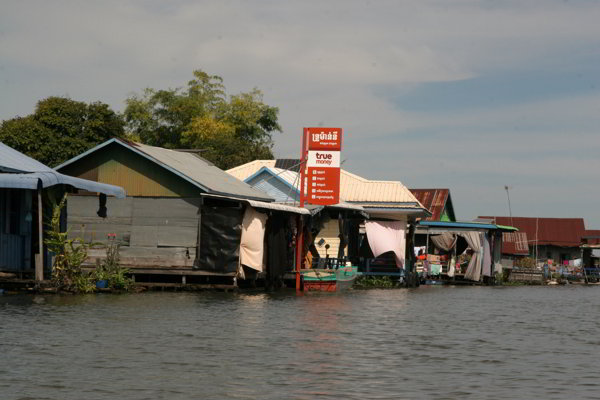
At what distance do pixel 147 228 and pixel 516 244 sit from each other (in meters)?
52.8

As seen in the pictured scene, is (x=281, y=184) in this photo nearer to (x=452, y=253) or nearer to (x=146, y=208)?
(x=146, y=208)

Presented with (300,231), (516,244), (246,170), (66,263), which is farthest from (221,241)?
(516,244)

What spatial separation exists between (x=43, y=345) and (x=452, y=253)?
38.2 metres

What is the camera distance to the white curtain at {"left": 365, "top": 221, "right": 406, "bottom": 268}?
4331 centimetres

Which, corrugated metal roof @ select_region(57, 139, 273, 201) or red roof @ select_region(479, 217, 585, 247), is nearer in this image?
corrugated metal roof @ select_region(57, 139, 273, 201)

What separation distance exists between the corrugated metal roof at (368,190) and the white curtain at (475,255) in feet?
12.8

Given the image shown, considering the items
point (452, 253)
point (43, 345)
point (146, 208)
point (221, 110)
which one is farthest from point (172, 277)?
point (221, 110)

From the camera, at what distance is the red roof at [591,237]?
8131 centimetres

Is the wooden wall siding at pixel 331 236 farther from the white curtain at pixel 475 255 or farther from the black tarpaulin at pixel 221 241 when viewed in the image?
the white curtain at pixel 475 255

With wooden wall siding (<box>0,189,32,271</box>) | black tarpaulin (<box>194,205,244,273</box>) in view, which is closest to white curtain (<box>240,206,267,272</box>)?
black tarpaulin (<box>194,205,244,273</box>)

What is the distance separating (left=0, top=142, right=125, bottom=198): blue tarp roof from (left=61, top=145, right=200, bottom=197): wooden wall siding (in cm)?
405

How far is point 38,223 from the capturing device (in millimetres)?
27625

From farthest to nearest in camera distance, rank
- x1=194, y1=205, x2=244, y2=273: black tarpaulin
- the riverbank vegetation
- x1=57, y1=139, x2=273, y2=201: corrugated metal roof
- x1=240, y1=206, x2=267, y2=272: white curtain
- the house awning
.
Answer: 1. x1=57, y1=139, x2=273, y2=201: corrugated metal roof
2. x1=240, y1=206, x2=267, y2=272: white curtain
3. x1=194, y1=205, x2=244, y2=273: black tarpaulin
4. the riverbank vegetation
5. the house awning

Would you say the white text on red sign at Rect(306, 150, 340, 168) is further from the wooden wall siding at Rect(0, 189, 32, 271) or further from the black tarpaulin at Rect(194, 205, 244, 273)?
the wooden wall siding at Rect(0, 189, 32, 271)
